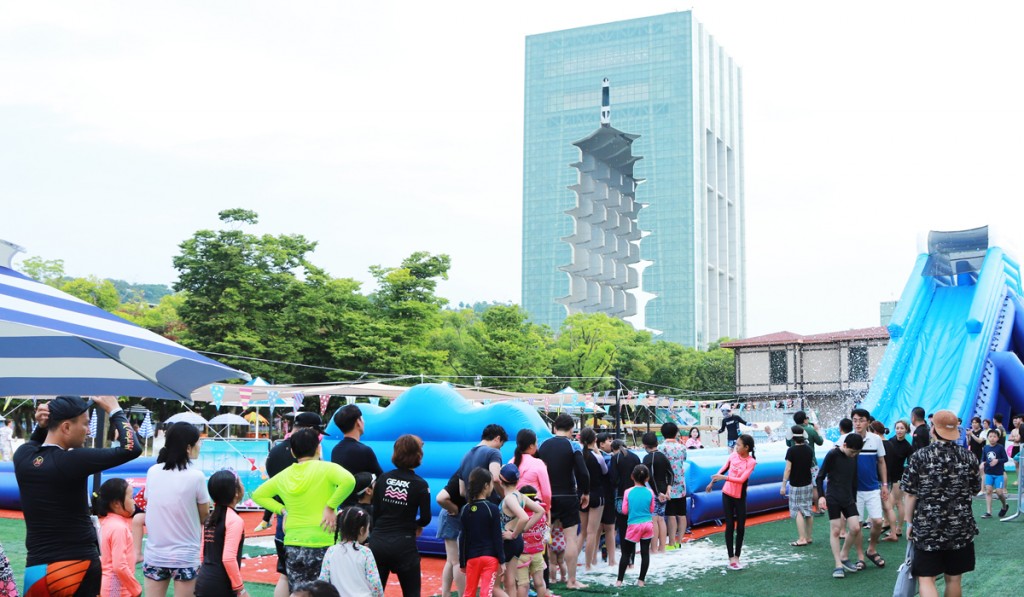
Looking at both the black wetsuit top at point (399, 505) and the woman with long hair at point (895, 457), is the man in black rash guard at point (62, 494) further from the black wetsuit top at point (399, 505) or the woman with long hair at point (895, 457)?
the woman with long hair at point (895, 457)

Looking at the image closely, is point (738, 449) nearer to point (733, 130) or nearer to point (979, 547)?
point (979, 547)

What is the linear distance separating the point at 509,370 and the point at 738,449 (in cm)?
3989

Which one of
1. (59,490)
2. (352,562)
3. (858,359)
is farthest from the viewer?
(858,359)

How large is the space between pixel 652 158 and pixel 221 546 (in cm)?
13021

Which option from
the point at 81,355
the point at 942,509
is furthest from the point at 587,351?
the point at 81,355

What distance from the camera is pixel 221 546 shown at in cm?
545

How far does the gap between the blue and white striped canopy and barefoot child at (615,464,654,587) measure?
468 centimetres

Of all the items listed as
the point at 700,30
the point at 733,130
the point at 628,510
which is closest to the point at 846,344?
the point at 628,510

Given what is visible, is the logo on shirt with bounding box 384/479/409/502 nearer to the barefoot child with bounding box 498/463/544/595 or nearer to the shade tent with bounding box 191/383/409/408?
the barefoot child with bounding box 498/463/544/595

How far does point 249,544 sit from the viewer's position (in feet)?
37.2

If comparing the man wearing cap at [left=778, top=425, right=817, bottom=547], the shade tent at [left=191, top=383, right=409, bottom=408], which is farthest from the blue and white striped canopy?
the shade tent at [left=191, top=383, right=409, bottom=408]

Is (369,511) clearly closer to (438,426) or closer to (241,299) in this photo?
(438,426)

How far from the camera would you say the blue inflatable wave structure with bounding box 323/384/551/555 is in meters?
10.4

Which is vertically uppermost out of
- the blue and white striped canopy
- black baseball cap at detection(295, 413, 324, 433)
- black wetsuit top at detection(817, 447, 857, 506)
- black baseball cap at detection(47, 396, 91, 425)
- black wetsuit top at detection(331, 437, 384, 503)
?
the blue and white striped canopy
